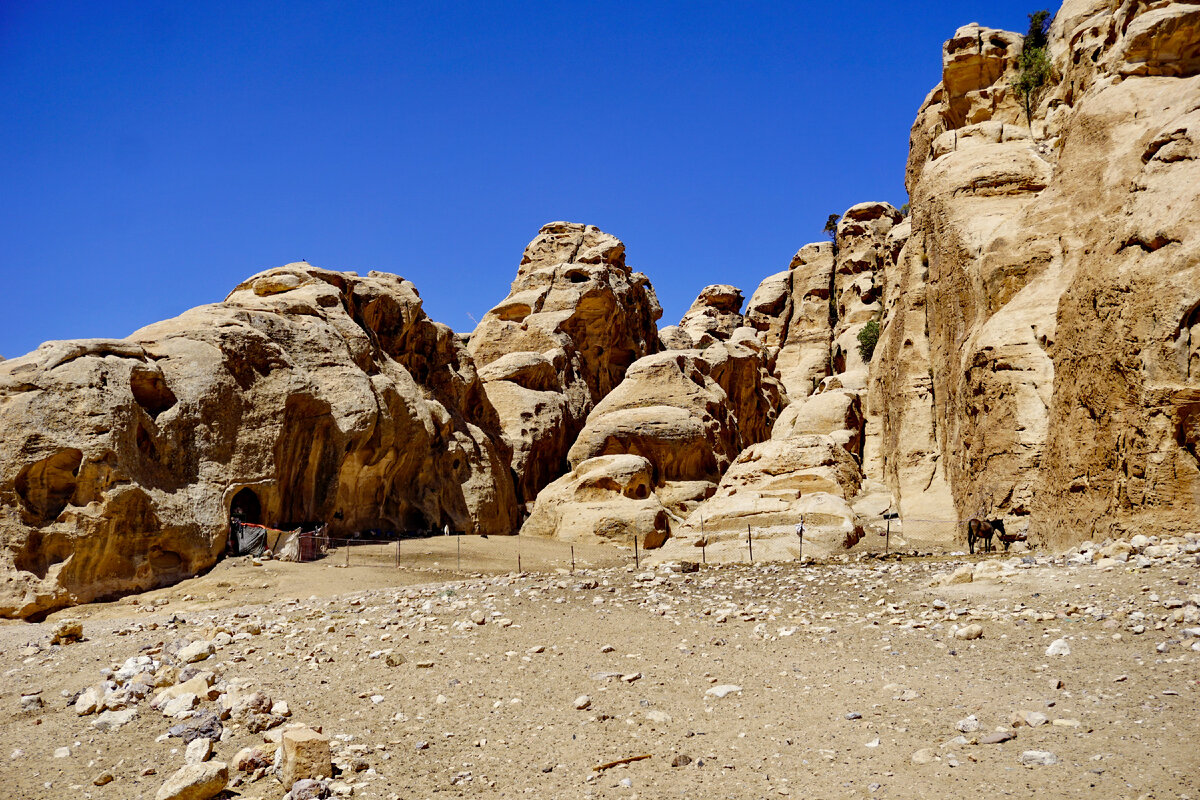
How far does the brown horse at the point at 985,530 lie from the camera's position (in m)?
16.7

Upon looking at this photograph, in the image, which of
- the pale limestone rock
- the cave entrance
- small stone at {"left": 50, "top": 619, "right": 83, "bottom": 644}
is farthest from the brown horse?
the cave entrance

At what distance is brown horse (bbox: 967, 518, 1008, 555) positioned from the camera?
54.9 ft

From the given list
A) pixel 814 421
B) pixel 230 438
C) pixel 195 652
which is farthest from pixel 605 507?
pixel 195 652

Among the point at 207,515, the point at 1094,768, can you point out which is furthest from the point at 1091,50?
the point at 207,515

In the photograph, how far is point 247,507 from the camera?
23000mm

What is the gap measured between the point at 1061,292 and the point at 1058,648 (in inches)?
519

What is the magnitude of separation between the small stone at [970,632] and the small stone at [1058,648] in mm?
837

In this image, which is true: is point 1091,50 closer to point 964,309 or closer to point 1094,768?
point 964,309

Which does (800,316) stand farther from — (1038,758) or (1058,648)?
(1038,758)

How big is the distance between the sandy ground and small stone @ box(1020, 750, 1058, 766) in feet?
0.33

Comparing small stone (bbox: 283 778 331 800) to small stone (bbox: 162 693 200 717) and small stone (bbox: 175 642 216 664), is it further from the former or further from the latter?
small stone (bbox: 175 642 216 664)

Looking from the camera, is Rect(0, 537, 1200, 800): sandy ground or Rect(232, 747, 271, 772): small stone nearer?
Rect(0, 537, 1200, 800): sandy ground

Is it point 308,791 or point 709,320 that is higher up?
point 709,320

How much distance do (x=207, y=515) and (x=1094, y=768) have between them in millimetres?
19867
